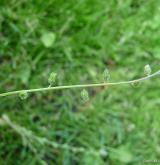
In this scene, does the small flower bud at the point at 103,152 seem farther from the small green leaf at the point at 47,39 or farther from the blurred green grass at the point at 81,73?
the small green leaf at the point at 47,39

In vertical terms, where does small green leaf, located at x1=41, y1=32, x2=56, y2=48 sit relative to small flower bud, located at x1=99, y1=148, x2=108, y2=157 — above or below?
above

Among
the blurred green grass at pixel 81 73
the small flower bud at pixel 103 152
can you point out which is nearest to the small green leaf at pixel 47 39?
the blurred green grass at pixel 81 73

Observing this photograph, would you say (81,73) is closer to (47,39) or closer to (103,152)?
(47,39)

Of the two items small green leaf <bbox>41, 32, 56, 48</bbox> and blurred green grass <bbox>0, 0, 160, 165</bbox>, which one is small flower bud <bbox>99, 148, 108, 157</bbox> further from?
small green leaf <bbox>41, 32, 56, 48</bbox>

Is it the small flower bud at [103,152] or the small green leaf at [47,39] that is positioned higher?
the small green leaf at [47,39]

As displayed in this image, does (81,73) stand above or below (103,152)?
above

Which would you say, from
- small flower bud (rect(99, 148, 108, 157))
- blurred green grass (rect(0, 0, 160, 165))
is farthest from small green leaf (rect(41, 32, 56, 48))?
small flower bud (rect(99, 148, 108, 157))

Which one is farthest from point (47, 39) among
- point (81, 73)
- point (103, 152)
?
point (103, 152)

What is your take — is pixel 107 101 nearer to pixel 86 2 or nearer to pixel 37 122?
pixel 37 122

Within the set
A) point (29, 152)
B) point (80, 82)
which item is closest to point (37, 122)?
point (29, 152)
